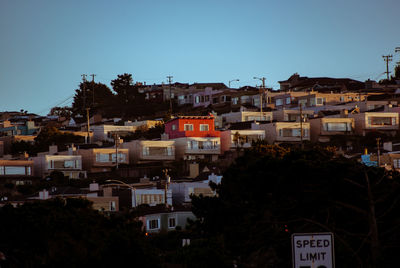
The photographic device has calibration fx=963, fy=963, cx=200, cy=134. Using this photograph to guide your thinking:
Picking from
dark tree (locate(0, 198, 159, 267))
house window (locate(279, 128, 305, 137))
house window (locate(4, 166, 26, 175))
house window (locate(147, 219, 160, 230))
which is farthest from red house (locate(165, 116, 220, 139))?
dark tree (locate(0, 198, 159, 267))

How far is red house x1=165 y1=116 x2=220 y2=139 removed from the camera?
11225cm

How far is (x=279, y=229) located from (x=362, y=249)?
3599 mm

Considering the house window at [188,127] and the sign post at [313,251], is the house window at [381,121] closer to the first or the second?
the house window at [188,127]

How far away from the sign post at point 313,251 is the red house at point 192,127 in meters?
92.9

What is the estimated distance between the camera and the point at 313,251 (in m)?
19.0

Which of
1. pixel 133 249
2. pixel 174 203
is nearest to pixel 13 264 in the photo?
pixel 133 249

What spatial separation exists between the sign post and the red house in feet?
305

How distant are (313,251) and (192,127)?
94.7 metres

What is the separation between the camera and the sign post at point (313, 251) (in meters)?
18.9

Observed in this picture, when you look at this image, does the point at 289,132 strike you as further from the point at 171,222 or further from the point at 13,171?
the point at 171,222

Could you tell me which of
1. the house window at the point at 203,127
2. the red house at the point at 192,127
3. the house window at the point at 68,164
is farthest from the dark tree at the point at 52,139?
the house window at the point at 203,127

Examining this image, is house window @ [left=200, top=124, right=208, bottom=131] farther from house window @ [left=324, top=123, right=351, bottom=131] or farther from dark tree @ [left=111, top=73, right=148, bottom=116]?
dark tree @ [left=111, top=73, right=148, bottom=116]

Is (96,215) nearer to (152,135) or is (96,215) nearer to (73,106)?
(152,135)

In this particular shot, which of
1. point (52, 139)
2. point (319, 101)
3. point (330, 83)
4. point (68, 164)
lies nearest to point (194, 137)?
point (68, 164)
